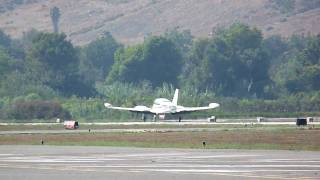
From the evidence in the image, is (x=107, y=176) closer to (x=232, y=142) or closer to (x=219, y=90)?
(x=232, y=142)

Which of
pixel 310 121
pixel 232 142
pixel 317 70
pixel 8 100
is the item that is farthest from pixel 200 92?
pixel 232 142

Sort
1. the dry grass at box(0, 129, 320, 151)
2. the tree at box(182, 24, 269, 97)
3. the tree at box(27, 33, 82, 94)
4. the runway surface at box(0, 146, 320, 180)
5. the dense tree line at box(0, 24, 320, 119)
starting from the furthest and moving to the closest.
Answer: the tree at box(182, 24, 269, 97)
the tree at box(27, 33, 82, 94)
the dense tree line at box(0, 24, 320, 119)
the dry grass at box(0, 129, 320, 151)
the runway surface at box(0, 146, 320, 180)

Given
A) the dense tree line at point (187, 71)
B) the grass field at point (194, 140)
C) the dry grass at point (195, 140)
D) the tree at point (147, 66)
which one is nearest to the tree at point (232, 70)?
the dense tree line at point (187, 71)

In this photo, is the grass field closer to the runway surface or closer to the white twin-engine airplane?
the runway surface

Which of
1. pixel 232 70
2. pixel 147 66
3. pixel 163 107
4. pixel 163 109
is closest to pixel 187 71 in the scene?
pixel 147 66

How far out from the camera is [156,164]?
43.8m

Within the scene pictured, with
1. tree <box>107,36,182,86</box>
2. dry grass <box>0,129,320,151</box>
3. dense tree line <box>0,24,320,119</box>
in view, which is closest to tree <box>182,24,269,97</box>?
dense tree line <box>0,24,320,119</box>

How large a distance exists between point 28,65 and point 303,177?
154 metres

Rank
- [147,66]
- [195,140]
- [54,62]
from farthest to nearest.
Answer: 1. [147,66]
2. [54,62]
3. [195,140]

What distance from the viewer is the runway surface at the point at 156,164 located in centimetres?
3828

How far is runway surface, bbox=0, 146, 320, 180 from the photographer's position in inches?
1507

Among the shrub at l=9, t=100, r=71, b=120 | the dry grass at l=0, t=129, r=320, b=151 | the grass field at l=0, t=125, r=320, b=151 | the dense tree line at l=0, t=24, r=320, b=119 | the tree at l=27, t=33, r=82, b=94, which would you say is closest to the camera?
the grass field at l=0, t=125, r=320, b=151

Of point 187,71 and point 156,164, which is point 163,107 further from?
point 156,164

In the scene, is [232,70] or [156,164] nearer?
[156,164]
